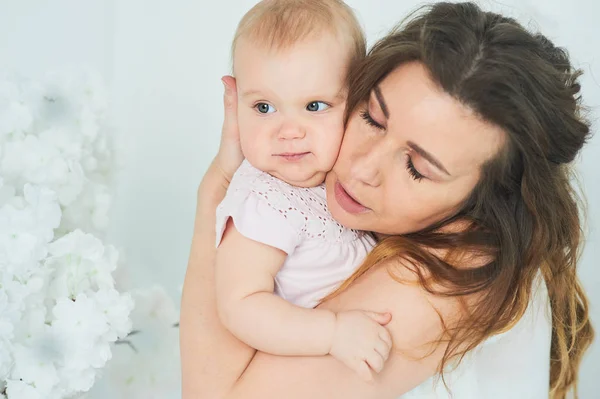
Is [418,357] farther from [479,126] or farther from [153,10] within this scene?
[153,10]

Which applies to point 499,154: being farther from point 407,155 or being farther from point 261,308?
point 261,308

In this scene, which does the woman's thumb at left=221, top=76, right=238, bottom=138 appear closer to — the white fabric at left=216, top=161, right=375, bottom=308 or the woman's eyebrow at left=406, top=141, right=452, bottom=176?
the white fabric at left=216, top=161, right=375, bottom=308

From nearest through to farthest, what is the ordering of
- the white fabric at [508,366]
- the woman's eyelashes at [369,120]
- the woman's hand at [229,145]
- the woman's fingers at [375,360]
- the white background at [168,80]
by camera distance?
the woman's fingers at [375,360] → the woman's eyelashes at [369,120] → the white fabric at [508,366] → the woman's hand at [229,145] → the white background at [168,80]

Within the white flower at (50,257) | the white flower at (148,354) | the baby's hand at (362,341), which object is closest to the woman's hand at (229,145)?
the white flower at (50,257)

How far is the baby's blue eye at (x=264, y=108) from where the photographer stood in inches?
69.2

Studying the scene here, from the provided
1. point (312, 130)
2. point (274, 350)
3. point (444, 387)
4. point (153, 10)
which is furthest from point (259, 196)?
point (153, 10)

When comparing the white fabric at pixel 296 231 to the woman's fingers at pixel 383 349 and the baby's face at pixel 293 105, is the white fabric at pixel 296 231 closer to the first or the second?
the baby's face at pixel 293 105

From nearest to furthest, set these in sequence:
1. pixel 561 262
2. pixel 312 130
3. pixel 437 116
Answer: pixel 437 116, pixel 312 130, pixel 561 262

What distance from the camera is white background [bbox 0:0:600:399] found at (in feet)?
10.1

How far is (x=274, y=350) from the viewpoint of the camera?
5.51 ft

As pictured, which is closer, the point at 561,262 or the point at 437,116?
the point at 437,116

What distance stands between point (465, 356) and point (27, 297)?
881 millimetres

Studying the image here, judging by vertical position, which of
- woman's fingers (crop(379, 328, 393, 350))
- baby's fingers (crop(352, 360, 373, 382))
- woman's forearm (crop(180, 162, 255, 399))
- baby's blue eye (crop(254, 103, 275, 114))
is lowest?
woman's forearm (crop(180, 162, 255, 399))

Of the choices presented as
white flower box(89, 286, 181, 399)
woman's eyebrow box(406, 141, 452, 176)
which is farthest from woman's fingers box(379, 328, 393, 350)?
white flower box(89, 286, 181, 399)
